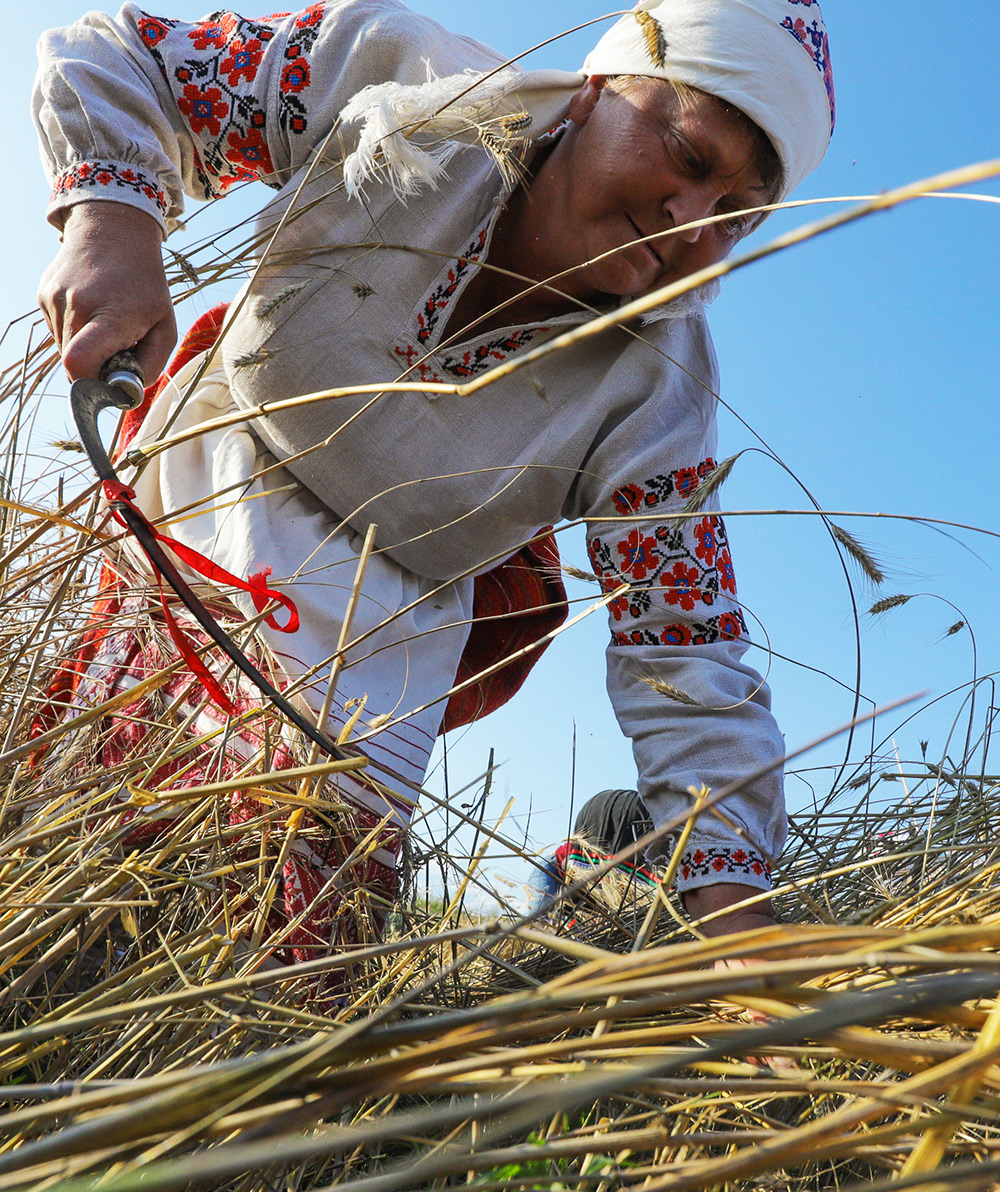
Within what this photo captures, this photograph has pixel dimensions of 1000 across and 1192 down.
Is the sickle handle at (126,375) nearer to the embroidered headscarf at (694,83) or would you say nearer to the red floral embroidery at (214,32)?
the embroidered headscarf at (694,83)

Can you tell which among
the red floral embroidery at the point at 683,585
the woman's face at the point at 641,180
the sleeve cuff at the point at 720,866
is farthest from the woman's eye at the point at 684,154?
the sleeve cuff at the point at 720,866

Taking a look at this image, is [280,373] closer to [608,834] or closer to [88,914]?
[88,914]

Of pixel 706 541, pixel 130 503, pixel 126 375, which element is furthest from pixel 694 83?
pixel 130 503

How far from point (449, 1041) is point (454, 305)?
1045mm

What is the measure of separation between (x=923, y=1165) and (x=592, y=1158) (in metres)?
0.27

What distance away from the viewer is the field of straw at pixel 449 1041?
0.22 meters

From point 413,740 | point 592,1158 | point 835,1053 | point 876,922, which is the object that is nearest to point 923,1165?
point 835,1053

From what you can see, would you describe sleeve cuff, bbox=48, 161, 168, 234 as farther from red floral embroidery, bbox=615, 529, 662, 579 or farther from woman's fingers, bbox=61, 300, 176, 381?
red floral embroidery, bbox=615, 529, 662, 579

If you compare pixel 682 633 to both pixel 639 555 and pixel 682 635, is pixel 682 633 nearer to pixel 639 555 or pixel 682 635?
pixel 682 635

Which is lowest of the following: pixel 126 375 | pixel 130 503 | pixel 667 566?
pixel 130 503

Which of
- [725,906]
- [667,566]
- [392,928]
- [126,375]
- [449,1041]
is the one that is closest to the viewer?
[449,1041]

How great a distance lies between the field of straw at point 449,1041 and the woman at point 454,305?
0.20m

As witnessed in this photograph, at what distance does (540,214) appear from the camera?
3.75ft

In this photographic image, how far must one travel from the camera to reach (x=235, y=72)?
3.51 ft
